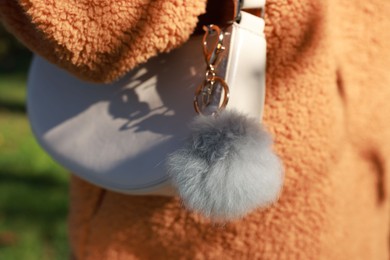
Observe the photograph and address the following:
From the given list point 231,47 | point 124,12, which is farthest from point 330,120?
point 124,12

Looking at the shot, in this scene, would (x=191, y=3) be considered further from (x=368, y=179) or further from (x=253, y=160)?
(x=368, y=179)

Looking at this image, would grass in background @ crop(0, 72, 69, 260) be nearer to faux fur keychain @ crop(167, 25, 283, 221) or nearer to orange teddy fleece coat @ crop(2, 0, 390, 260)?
orange teddy fleece coat @ crop(2, 0, 390, 260)

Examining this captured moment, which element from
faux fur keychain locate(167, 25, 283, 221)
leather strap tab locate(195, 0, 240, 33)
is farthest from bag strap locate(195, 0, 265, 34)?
faux fur keychain locate(167, 25, 283, 221)

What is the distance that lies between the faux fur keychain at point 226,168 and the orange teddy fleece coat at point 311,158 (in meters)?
0.13

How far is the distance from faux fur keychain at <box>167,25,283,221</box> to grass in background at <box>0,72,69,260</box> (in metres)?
1.59

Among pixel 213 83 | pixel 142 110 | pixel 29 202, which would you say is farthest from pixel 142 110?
pixel 29 202

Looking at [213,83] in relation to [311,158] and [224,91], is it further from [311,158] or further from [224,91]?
[311,158]

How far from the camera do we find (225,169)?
0.61 meters

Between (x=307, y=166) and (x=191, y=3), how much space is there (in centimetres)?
24

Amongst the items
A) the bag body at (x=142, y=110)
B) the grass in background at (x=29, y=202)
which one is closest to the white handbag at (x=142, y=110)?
the bag body at (x=142, y=110)

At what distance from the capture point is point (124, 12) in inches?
26.0

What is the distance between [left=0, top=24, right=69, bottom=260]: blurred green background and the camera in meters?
2.16

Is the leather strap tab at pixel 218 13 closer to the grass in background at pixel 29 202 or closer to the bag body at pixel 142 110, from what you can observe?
the bag body at pixel 142 110

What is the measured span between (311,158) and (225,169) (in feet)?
0.65
